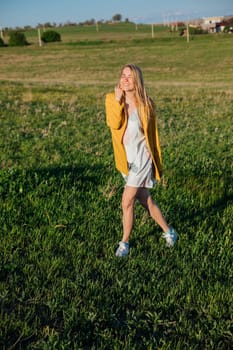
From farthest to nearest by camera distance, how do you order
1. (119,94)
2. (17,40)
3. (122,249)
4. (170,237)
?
(17,40)
(170,237)
(122,249)
(119,94)

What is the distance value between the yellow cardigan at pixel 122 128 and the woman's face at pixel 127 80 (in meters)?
0.14

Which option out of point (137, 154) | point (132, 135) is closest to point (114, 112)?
point (132, 135)

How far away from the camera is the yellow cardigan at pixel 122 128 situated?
13.7ft

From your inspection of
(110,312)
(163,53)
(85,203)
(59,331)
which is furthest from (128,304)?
(163,53)

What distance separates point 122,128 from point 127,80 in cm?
44

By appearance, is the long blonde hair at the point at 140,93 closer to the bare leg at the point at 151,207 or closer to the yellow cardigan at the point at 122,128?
the yellow cardigan at the point at 122,128

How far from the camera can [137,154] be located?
429cm

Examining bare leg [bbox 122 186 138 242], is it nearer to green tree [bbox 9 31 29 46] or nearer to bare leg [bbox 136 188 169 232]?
bare leg [bbox 136 188 169 232]

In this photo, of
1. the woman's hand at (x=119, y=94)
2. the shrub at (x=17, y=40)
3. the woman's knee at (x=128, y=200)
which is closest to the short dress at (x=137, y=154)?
the woman's knee at (x=128, y=200)

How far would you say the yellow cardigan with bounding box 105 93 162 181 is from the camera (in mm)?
4180

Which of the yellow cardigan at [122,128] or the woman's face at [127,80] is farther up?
the woman's face at [127,80]

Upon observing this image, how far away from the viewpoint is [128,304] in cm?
352

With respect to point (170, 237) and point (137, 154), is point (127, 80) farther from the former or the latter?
point (170, 237)

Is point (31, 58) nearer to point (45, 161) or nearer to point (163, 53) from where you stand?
point (163, 53)
